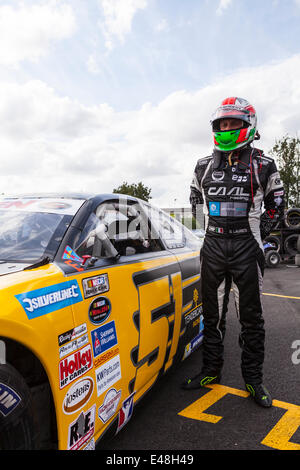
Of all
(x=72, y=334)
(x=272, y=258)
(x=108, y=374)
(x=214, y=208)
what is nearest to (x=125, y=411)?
(x=108, y=374)

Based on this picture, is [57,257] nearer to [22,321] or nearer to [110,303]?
[110,303]

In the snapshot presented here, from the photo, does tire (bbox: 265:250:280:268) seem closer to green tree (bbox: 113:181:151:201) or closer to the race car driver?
the race car driver

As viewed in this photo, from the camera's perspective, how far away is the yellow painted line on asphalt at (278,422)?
2145 mm

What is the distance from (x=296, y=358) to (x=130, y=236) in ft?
6.88

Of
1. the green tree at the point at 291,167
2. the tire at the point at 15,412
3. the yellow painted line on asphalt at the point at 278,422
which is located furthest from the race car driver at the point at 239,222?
the green tree at the point at 291,167

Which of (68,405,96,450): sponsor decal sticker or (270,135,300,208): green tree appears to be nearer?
(68,405,96,450): sponsor decal sticker

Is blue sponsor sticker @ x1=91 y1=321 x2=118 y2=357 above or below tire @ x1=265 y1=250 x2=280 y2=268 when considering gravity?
above

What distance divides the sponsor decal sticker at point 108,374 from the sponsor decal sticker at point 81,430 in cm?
10

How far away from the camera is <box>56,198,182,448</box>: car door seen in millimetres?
1742

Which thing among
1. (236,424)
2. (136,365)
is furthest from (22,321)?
(236,424)

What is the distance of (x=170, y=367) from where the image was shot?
Result: 2.80m

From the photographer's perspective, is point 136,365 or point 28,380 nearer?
point 28,380
